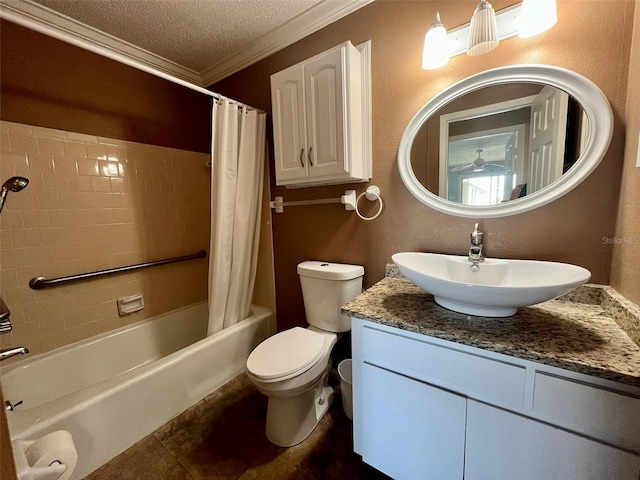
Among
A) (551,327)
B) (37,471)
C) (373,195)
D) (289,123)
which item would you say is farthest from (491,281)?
(37,471)

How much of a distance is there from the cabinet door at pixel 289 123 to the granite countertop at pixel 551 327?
88 centimetres

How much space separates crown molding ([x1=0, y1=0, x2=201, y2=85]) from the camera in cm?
106

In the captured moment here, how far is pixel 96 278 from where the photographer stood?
161 centimetres

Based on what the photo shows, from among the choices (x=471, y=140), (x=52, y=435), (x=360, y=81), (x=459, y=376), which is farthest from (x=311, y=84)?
(x=52, y=435)

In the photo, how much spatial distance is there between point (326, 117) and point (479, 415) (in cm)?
139

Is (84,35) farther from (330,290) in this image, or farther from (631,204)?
(631,204)

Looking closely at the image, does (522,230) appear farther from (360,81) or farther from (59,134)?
(59,134)

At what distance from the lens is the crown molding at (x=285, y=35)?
1.38 metres

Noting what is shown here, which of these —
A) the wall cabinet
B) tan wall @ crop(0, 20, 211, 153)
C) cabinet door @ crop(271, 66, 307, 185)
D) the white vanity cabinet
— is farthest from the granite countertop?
tan wall @ crop(0, 20, 211, 153)

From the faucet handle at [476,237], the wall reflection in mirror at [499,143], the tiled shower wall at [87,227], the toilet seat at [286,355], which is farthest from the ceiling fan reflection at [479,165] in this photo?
the tiled shower wall at [87,227]

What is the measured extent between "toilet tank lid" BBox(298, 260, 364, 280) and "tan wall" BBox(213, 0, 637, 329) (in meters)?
0.08

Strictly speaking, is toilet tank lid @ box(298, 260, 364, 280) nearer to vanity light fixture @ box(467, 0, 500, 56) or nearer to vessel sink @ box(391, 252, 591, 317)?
vessel sink @ box(391, 252, 591, 317)

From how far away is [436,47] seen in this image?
41.6 inches

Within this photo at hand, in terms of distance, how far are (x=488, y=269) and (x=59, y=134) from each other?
2365 millimetres
